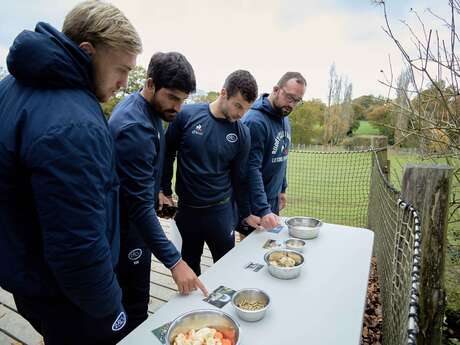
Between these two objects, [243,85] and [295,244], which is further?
[243,85]

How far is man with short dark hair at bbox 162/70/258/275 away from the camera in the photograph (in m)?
2.04

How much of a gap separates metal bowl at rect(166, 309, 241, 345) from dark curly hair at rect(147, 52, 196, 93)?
1.04 m

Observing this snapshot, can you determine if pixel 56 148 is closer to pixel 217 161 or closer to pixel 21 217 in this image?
pixel 21 217

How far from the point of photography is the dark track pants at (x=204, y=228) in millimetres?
2139

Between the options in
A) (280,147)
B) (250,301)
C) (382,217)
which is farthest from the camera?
(382,217)

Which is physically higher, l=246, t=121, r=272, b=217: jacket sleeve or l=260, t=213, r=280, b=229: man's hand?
l=246, t=121, r=272, b=217: jacket sleeve

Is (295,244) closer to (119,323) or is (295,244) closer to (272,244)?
(272,244)

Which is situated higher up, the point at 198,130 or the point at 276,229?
the point at 198,130

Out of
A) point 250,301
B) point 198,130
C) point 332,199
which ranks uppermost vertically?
point 198,130

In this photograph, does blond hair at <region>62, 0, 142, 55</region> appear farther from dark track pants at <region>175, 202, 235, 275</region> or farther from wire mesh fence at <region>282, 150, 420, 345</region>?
dark track pants at <region>175, 202, 235, 275</region>

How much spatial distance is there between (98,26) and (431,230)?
5.06 feet

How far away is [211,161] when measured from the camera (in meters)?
2.07

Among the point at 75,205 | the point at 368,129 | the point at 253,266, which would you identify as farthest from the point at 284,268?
the point at 368,129

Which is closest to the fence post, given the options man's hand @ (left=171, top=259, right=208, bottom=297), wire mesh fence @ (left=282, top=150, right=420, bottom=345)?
wire mesh fence @ (left=282, top=150, right=420, bottom=345)
